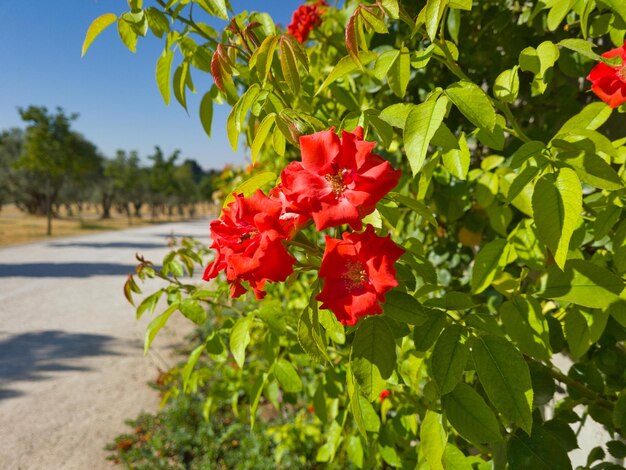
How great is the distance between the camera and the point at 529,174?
2.54 ft

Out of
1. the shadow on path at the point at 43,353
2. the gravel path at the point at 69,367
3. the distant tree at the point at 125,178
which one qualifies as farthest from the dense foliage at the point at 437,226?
the distant tree at the point at 125,178

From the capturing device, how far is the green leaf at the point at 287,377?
1.30 meters

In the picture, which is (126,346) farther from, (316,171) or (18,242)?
(18,242)

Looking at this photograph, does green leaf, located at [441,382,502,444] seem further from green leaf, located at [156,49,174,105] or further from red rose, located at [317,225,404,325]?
green leaf, located at [156,49,174,105]

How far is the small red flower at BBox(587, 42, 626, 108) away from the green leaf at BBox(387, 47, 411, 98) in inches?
17.9

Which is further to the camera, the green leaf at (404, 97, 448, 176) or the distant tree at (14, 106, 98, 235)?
the distant tree at (14, 106, 98, 235)

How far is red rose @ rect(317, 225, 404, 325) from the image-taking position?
646mm

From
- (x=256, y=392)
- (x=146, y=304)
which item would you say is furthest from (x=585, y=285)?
(x=146, y=304)

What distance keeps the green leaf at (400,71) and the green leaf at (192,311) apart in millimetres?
902

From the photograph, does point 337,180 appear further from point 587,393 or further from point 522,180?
point 587,393

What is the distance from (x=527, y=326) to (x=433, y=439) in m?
0.34

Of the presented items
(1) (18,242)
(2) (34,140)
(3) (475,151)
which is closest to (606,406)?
(3) (475,151)

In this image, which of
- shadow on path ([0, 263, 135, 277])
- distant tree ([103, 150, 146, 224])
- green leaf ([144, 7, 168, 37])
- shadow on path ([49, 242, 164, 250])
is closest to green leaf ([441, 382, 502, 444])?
green leaf ([144, 7, 168, 37])

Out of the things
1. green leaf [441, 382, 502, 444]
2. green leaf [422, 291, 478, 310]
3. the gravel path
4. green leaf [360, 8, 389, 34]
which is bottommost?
the gravel path
